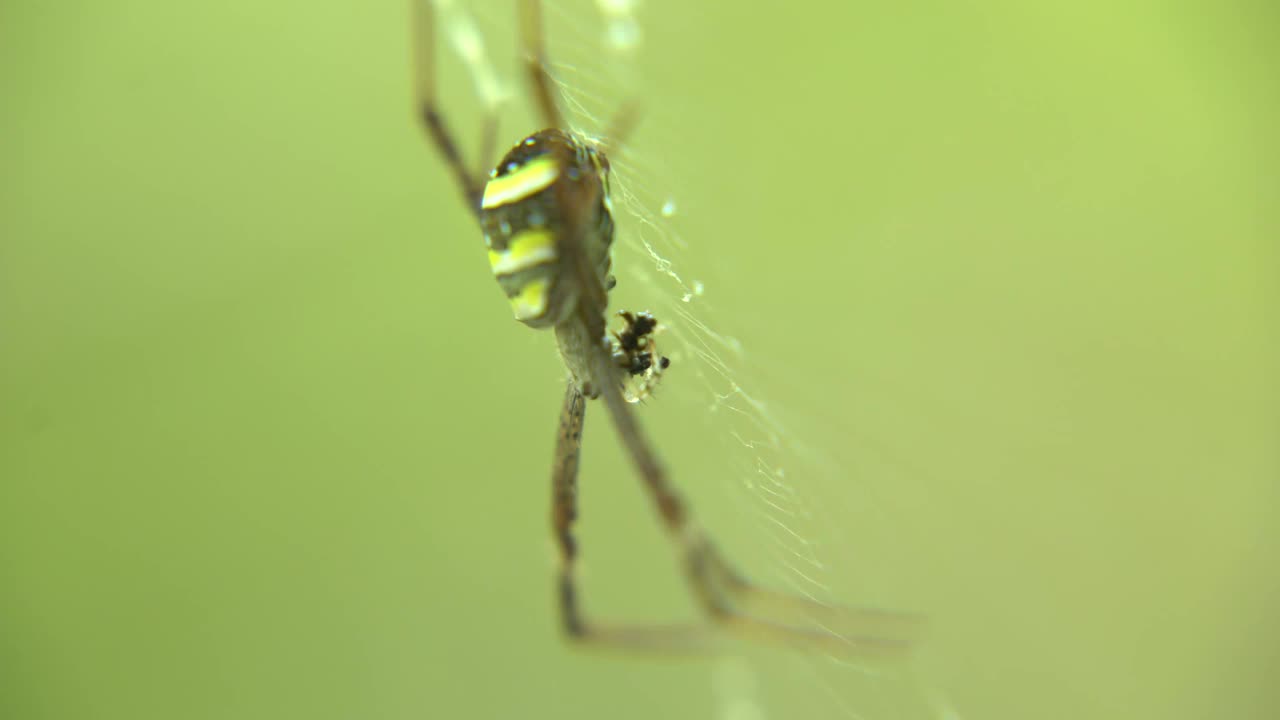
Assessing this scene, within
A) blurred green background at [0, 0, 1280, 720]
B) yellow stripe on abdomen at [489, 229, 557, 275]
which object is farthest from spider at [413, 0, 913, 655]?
blurred green background at [0, 0, 1280, 720]

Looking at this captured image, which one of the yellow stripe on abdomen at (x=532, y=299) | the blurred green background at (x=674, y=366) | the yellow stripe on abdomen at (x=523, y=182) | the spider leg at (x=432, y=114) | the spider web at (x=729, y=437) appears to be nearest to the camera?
the yellow stripe on abdomen at (x=523, y=182)

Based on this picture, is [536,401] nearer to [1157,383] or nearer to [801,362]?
[801,362]

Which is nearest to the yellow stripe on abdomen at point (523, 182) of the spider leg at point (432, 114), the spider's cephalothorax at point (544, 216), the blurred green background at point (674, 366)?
the spider's cephalothorax at point (544, 216)

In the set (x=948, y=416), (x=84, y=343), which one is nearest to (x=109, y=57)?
(x=84, y=343)

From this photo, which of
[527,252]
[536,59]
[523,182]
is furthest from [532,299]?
[536,59]

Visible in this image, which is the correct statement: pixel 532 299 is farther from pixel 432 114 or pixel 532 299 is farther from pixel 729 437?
pixel 729 437

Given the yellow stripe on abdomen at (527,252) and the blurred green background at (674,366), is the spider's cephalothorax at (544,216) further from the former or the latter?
the blurred green background at (674,366)
